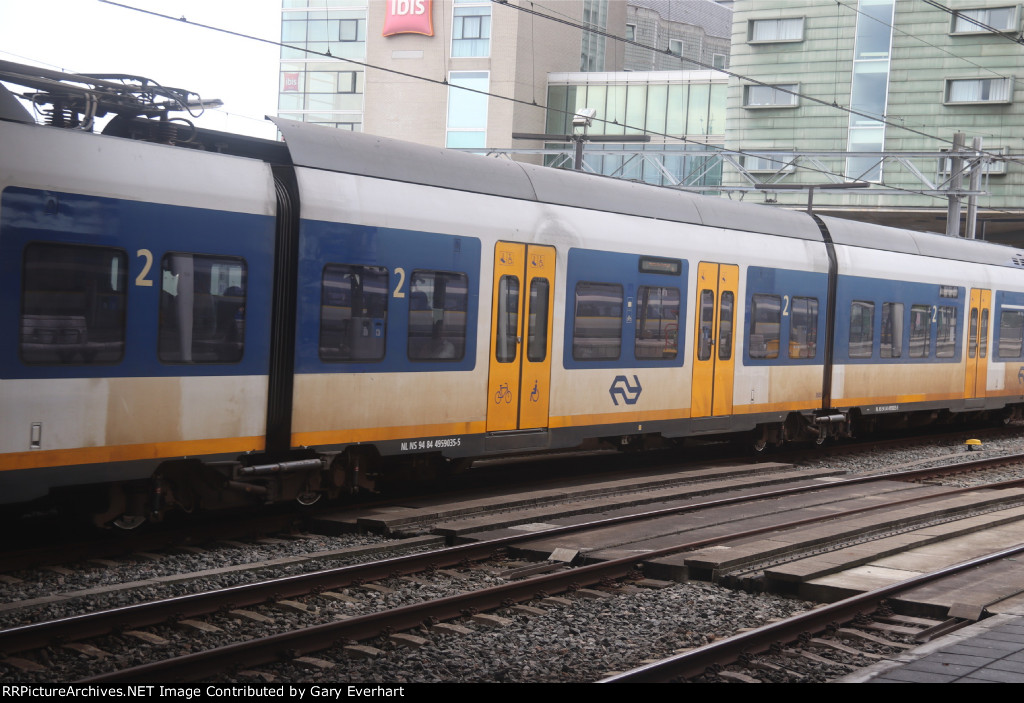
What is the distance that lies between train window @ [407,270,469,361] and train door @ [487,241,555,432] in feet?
1.55

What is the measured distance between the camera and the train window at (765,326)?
15672mm

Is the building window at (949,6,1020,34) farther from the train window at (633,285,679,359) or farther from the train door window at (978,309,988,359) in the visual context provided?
the train window at (633,285,679,359)

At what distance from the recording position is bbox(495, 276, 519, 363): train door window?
39.1ft

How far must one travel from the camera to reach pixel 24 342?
8.02 m

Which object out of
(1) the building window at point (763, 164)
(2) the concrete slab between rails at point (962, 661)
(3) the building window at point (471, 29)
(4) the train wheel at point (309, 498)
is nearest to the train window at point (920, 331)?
(4) the train wheel at point (309, 498)

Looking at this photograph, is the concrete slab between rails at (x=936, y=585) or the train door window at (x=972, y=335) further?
the train door window at (x=972, y=335)

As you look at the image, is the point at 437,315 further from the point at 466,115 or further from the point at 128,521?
the point at 466,115

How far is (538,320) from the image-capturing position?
487 inches

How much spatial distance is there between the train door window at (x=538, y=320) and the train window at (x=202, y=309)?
3.65 meters

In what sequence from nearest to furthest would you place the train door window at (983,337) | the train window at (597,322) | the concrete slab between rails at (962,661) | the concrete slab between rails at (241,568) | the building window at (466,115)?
the concrete slab between rails at (962,661) < the concrete slab between rails at (241,568) < the train window at (597,322) < the train door window at (983,337) < the building window at (466,115)

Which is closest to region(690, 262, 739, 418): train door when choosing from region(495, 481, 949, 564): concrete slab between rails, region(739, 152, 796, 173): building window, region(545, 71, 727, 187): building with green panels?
region(495, 481, 949, 564): concrete slab between rails

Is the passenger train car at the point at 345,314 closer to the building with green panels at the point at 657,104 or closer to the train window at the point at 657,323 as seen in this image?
the train window at the point at 657,323
